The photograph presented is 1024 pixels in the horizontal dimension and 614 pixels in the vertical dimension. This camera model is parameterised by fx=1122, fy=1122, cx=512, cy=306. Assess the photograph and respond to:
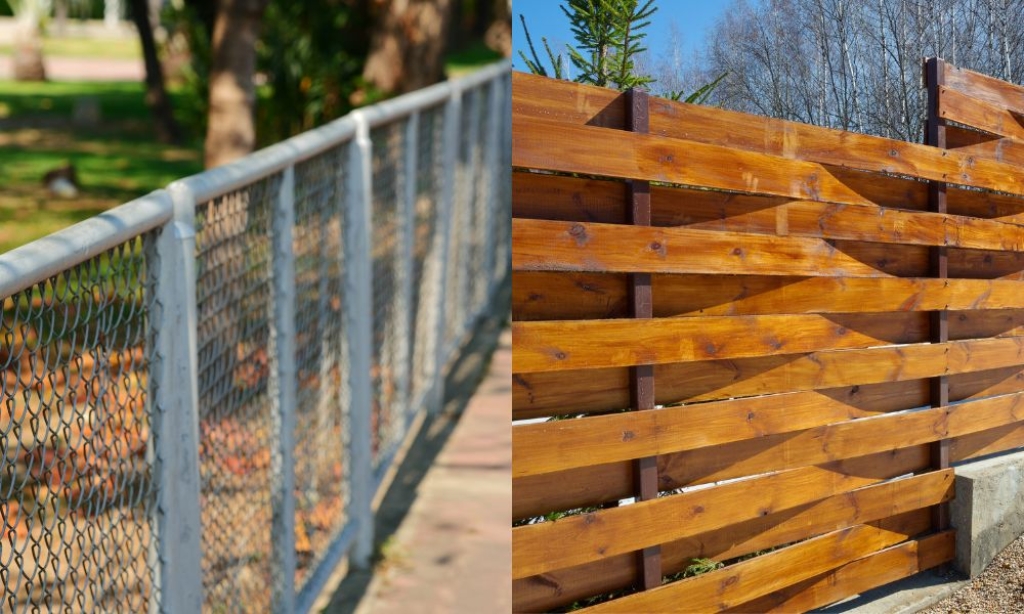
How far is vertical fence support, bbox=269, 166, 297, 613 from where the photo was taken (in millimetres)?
3111

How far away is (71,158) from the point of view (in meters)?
12.2

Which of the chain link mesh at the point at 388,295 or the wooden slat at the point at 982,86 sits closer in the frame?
the wooden slat at the point at 982,86

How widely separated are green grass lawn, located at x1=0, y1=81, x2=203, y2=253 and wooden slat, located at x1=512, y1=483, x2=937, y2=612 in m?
7.06

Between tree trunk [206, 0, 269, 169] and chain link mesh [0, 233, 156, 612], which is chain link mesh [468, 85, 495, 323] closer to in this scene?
tree trunk [206, 0, 269, 169]

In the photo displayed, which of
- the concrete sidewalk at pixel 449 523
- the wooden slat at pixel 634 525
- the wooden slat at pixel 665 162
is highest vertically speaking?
the wooden slat at pixel 665 162

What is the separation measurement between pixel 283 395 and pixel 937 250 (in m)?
2.06

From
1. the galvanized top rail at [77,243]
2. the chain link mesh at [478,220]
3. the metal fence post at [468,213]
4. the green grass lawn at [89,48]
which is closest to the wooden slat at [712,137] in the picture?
the galvanized top rail at [77,243]

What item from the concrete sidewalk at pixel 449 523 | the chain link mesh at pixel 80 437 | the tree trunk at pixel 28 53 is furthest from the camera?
the tree trunk at pixel 28 53

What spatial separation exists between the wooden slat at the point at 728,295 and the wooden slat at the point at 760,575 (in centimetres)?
33

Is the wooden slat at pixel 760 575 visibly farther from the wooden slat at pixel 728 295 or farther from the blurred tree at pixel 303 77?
the blurred tree at pixel 303 77

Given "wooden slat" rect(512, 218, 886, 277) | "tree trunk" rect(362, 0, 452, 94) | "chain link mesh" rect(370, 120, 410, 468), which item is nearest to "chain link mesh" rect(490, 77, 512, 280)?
"tree trunk" rect(362, 0, 452, 94)

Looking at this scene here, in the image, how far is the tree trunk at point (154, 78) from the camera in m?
13.0

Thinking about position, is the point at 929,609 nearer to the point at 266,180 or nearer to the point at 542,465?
the point at 542,465

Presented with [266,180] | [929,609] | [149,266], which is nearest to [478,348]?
[266,180]
